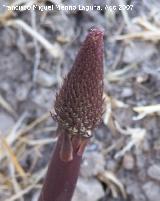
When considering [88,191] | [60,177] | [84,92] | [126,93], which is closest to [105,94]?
[126,93]

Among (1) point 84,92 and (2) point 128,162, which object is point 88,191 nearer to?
(2) point 128,162

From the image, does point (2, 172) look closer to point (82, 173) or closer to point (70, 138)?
point (82, 173)

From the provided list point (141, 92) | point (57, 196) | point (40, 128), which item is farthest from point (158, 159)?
point (57, 196)

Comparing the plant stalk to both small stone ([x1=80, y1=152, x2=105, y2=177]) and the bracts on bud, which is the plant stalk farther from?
small stone ([x1=80, y1=152, x2=105, y2=177])

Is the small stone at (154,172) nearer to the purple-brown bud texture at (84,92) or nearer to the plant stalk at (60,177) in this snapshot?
the plant stalk at (60,177)

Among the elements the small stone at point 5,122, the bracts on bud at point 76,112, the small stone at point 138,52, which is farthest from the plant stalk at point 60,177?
the small stone at point 138,52
